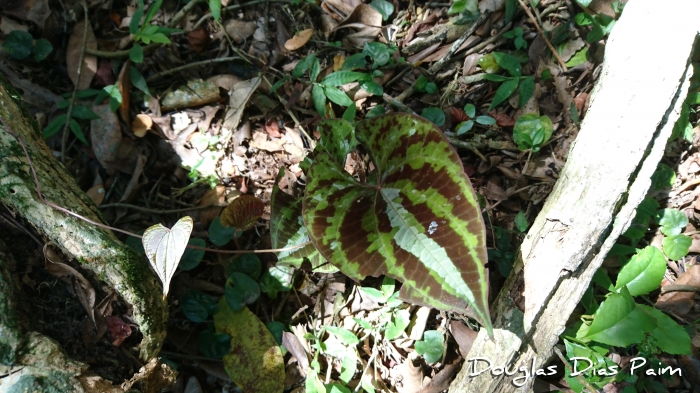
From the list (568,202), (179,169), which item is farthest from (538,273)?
(179,169)

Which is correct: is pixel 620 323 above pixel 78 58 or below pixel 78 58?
below

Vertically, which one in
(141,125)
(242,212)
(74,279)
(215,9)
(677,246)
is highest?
(215,9)

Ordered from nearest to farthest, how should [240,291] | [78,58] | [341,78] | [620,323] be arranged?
[620,323] < [240,291] < [341,78] < [78,58]

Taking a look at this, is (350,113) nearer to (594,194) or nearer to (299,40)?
(299,40)

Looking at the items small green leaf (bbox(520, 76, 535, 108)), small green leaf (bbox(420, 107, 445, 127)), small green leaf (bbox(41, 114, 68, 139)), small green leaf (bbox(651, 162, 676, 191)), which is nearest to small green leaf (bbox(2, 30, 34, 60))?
small green leaf (bbox(41, 114, 68, 139))

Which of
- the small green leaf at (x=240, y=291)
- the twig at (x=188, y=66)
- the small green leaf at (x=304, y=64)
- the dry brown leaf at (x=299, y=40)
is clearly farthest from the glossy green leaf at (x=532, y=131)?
the twig at (x=188, y=66)

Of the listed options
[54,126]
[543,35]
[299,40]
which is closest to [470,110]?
[543,35]

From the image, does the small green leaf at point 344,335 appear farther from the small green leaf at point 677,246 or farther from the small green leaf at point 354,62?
the small green leaf at point 677,246

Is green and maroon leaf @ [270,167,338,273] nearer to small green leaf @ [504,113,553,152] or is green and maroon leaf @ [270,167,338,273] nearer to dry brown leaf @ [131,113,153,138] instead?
dry brown leaf @ [131,113,153,138]
